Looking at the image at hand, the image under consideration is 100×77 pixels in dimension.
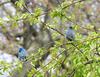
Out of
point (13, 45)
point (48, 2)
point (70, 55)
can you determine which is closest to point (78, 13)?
point (48, 2)

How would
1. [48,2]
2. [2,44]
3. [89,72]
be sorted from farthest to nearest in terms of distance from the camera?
[2,44] < [48,2] < [89,72]

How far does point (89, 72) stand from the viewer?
181 inches

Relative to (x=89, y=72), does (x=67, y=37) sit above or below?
above

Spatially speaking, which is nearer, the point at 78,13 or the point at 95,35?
the point at 95,35

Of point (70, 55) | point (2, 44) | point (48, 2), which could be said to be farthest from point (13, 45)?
point (70, 55)

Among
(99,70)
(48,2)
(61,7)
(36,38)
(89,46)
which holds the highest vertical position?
(48,2)

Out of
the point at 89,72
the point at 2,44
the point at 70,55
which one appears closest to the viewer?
the point at 89,72

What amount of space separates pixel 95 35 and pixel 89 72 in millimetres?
404

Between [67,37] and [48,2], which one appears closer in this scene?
[67,37]

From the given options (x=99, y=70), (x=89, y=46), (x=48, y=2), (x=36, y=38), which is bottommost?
(x=99, y=70)

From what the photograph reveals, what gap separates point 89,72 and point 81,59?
0.22 metres

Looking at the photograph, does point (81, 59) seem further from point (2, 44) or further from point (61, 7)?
point (2, 44)

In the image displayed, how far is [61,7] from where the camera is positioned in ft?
15.1

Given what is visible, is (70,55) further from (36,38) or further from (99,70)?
(36,38)
